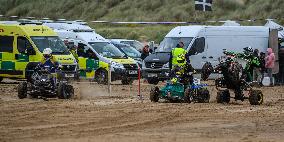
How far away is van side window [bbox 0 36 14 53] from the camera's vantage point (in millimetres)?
32094

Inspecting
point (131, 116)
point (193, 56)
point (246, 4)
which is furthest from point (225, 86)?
point (246, 4)

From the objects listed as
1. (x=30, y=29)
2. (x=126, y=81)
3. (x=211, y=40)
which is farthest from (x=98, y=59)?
(x=211, y=40)

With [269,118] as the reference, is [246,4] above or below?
above

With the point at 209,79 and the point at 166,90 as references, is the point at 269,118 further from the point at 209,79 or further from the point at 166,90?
the point at 209,79

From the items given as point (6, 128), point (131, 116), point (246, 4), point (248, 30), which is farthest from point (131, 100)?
point (246, 4)

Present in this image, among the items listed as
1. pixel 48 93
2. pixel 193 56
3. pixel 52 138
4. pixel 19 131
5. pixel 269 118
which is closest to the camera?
pixel 52 138

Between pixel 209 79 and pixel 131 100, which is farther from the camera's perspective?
pixel 209 79

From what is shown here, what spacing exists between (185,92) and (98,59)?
1138 cm

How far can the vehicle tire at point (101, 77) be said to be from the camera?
34125 millimetres

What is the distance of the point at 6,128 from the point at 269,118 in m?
6.03

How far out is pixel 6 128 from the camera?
57.0 ft

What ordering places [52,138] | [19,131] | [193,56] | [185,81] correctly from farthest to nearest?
[193,56] → [185,81] → [19,131] → [52,138]

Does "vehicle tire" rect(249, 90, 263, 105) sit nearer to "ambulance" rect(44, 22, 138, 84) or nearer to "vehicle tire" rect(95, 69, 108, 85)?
"ambulance" rect(44, 22, 138, 84)

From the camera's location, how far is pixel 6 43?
106 ft
